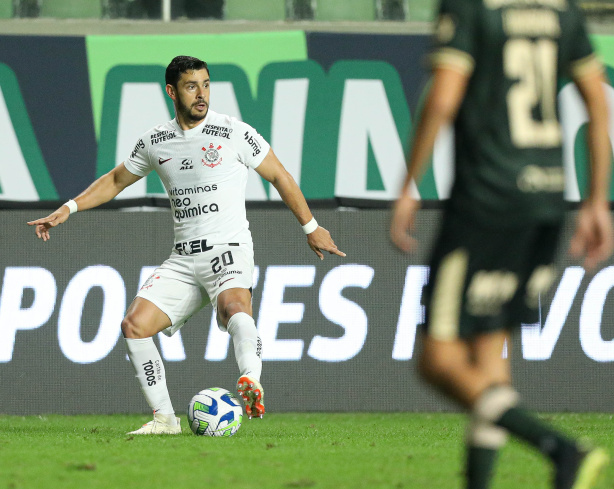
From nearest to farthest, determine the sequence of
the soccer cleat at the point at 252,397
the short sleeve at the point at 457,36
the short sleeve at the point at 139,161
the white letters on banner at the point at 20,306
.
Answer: the short sleeve at the point at 457,36 < the soccer cleat at the point at 252,397 < the short sleeve at the point at 139,161 < the white letters on banner at the point at 20,306

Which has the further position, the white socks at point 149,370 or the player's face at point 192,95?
the player's face at point 192,95

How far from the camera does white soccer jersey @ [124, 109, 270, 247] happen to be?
22.7ft

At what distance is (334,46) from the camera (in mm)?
11828

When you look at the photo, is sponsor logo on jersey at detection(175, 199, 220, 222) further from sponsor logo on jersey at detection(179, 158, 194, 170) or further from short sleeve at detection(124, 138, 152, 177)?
short sleeve at detection(124, 138, 152, 177)

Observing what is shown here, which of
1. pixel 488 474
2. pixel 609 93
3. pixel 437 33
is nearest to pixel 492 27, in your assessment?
pixel 437 33

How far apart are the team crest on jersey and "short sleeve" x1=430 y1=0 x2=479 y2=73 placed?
12.1ft

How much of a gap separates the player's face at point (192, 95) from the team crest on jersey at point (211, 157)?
24 cm

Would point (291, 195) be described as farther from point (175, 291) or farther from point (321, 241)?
point (175, 291)

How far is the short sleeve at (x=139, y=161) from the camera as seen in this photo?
23.5 feet

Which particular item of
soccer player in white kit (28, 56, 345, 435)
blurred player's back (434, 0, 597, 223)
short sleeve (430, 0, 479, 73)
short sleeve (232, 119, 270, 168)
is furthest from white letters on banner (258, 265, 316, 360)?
short sleeve (430, 0, 479, 73)

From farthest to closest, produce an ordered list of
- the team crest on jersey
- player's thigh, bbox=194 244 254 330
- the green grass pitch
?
the team crest on jersey
player's thigh, bbox=194 244 254 330
the green grass pitch

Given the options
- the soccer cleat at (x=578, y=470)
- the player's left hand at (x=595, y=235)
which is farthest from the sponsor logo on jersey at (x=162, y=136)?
the soccer cleat at (x=578, y=470)

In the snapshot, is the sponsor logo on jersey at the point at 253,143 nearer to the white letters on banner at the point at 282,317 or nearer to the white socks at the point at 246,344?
the white socks at the point at 246,344

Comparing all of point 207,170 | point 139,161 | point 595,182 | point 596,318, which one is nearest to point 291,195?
point 207,170
